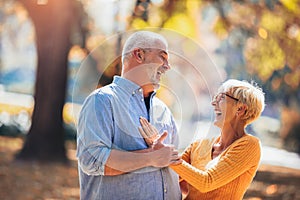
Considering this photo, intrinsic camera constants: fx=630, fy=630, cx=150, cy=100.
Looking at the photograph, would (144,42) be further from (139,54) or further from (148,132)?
(148,132)

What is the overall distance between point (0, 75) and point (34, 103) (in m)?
0.98

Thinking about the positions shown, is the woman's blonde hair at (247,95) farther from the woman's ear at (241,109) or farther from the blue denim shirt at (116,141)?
the blue denim shirt at (116,141)

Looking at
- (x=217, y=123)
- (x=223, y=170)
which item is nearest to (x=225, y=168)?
(x=223, y=170)

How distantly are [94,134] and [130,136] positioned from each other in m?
0.15

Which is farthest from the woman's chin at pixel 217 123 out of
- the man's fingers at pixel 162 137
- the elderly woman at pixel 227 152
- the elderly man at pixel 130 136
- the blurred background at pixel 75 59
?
the blurred background at pixel 75 59

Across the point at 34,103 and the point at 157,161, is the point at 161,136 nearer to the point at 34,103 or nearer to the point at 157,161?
the point at 157,161

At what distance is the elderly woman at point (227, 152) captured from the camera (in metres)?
2.27

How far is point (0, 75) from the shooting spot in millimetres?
8016

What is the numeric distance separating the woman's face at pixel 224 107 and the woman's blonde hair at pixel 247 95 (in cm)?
2

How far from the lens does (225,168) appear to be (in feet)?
7.49

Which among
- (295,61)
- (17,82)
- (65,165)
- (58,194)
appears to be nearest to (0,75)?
(17,82)

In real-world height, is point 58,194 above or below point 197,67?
below

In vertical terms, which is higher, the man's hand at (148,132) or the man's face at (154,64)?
the man's face at (154,64)

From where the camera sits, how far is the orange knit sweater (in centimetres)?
227
